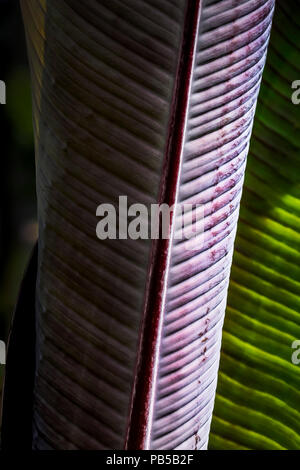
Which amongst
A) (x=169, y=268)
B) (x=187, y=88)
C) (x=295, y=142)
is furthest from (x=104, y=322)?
(x=295, y=142)

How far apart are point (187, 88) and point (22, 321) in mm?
278

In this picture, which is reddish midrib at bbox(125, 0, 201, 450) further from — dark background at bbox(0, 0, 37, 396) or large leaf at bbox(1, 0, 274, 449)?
dark background at bbox(0, 0, 37, 396)

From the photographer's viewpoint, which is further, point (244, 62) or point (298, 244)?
point (298, 244)

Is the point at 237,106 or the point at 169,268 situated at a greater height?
the point at 237,106

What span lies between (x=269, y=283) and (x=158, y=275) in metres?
0.23

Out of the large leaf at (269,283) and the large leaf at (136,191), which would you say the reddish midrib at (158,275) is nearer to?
the large leaf at (136,191)

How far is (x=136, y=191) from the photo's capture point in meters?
0.45

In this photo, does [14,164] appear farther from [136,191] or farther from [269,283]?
[136,191]

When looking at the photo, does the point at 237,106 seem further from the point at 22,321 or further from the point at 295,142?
the point at 22,321

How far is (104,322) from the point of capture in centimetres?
47

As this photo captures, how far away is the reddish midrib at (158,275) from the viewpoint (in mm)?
427

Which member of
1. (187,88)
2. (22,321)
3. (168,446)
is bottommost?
(168,446)

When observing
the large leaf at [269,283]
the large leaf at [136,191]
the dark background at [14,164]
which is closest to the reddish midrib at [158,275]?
the large leaf at [136,191]

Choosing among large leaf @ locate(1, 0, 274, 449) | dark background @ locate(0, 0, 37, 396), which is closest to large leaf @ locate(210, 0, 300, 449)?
large leaf @ locate(1, 0, 274, 449)
